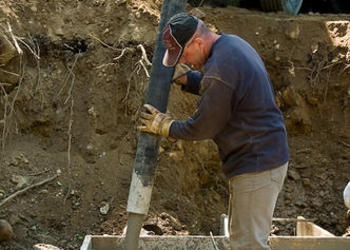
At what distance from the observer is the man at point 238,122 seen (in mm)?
3266

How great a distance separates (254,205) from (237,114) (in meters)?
0.52

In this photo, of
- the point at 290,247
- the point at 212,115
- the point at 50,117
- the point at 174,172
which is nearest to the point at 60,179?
the point at 50,117

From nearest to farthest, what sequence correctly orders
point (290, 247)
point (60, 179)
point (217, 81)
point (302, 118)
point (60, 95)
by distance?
1. point (217, 81)
2. point (290, 247)
3. point (60, 179)
4. point (60, 95)
5. point (302, 118)

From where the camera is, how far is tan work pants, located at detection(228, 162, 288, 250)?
135 inches

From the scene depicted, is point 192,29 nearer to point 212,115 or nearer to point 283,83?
point 212,115

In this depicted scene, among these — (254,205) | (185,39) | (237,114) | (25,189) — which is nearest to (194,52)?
(185,39)

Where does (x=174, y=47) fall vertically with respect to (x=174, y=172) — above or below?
above

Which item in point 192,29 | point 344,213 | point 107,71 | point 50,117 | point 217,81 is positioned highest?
point 192,29

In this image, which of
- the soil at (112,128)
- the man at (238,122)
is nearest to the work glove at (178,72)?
Answer: the man at (238,122)

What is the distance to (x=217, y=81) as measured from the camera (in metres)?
3.23

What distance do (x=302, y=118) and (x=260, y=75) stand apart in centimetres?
324

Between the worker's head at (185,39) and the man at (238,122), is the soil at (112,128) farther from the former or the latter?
the worker's head at (185,39)

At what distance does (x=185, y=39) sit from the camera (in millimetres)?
3352

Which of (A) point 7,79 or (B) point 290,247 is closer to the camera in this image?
(B) point 290,247
